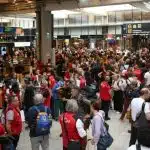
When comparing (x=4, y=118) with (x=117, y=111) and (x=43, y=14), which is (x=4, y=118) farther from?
(x=43, y=14)

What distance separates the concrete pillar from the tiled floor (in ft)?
32.4

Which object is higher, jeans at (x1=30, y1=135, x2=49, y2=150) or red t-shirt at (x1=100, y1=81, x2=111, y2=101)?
red t-shirt at (x1=100, y1=81, x2=111, y2=101)

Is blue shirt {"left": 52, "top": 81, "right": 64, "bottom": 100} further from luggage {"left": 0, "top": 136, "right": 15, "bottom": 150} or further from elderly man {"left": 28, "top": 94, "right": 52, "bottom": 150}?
luggage {"left": 0, "top": 136, "right": 15, "bottom": 150}

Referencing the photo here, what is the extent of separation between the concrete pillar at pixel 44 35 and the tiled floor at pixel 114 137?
988 cm

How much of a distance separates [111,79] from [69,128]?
7.26 meters

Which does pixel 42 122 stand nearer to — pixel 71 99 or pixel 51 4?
pixel 71 99

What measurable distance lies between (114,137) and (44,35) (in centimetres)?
1208

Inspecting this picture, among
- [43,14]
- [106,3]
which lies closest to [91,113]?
[106,3]

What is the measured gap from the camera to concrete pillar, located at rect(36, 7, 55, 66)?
21109mm

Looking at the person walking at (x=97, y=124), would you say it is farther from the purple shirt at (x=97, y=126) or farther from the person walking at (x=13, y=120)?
the person walking at (x=13, y=120)

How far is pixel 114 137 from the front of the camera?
10062mm

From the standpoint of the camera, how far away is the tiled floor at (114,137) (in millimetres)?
9230

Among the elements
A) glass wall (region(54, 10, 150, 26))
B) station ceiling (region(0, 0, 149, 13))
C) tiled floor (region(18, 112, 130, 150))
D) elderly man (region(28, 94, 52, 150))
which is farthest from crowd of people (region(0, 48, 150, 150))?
glass wall (region(54, 10, 150, 26))

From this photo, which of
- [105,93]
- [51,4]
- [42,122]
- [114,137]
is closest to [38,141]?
[42,122]
